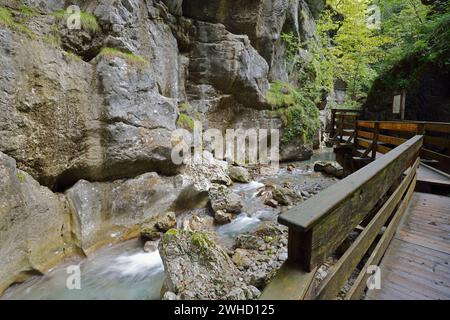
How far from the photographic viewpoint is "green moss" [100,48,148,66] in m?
5.68

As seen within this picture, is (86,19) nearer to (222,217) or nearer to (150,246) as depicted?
(150,246)

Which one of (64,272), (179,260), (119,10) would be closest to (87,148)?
(64,272)

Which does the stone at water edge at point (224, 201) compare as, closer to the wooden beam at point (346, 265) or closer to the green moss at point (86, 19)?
the wooden beam at point (346, 265)

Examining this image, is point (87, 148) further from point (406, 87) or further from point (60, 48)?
point (406, 87)

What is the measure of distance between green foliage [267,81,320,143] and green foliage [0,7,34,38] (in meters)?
9.44

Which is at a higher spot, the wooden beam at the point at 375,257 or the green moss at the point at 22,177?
the green moss at the point at 22,177

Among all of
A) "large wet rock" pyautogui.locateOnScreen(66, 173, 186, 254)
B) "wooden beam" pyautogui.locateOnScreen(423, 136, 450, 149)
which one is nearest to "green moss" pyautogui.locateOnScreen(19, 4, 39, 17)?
"large wet rock" pyautogui.locateOnScreen(66, 173, 186, 254)

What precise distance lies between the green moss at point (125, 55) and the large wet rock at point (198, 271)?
14.5 ft

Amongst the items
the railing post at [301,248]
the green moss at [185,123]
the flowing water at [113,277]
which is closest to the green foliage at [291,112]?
the green moss at [185,123]

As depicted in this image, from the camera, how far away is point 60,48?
4.99 metres

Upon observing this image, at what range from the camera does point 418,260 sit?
245 centimetres

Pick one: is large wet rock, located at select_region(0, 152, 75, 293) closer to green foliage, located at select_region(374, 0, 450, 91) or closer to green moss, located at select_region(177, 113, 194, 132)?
green moss, located at select_region(177, 113, 194, 132)

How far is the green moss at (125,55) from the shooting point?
5684mm
